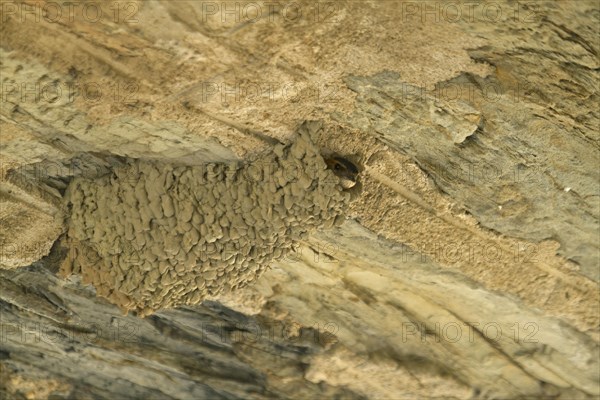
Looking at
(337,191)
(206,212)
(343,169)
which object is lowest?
(206,212)

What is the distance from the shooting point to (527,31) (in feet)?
13.1

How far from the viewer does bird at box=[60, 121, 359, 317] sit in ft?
16.6

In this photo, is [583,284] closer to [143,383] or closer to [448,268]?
[448,268]

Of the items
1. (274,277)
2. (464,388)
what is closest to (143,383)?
(274,277)

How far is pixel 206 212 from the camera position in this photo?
5.20 metres

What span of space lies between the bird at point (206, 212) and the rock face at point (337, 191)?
0.03 m

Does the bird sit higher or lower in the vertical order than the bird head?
lower

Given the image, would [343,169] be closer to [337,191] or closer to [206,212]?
[337,191]

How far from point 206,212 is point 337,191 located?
82 cm

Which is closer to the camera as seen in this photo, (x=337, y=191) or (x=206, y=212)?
(x=337, y=191)

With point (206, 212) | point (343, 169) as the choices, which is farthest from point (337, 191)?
point (206, 212)

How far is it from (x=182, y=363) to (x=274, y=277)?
4.72 feet

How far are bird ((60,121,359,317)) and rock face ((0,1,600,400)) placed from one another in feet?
0.10

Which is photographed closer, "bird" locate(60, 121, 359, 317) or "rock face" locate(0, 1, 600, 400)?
"rock face" locate(0, 1, 600, 400)
